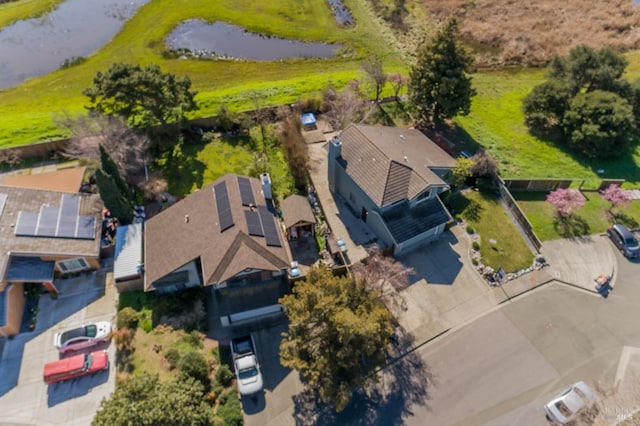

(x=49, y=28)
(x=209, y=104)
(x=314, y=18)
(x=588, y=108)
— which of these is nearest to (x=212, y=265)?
(x=209, y=104)

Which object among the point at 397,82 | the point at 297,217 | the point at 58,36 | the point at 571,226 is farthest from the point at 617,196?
the point at 58,36

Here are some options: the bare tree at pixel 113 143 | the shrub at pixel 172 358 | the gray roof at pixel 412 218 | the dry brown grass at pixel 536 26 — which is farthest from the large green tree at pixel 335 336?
the dry brown grass at pixel 536 26

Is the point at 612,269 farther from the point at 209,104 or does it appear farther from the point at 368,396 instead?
the point at 209,104

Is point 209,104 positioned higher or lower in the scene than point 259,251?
higher

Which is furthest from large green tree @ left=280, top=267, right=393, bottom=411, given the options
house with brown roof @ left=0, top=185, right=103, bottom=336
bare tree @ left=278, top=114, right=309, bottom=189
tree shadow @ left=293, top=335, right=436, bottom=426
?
house with brown roof @ left=0, top=185, right=103, bottom=336

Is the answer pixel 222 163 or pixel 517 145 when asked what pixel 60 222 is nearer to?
pixel 222 163

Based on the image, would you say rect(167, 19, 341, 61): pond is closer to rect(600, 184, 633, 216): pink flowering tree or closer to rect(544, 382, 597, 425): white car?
rect(600, 184, 633, 216): pink flowering tree

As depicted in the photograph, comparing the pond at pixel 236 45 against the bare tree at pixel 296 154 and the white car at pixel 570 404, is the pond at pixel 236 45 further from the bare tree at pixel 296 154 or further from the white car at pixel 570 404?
the white car at pixel 570 404
